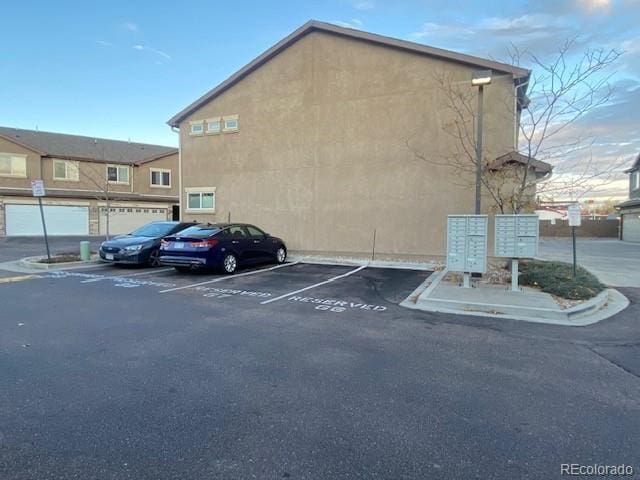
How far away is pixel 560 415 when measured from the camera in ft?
12.1

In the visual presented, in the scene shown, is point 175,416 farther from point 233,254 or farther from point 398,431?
point 233,254

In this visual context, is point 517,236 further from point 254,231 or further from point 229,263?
point 254,231

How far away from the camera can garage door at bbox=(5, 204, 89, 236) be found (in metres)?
28.6

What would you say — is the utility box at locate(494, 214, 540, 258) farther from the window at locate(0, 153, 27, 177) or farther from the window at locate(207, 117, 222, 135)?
the window at locate(0, 153, 27, 177)

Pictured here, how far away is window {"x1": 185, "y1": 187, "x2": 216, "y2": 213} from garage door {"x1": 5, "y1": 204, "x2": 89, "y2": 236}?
16.4 m

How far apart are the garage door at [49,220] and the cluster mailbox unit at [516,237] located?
102 feet

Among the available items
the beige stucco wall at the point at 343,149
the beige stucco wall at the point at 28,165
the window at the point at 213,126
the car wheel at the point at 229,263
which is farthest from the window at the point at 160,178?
the car wheel at the point at 229,263

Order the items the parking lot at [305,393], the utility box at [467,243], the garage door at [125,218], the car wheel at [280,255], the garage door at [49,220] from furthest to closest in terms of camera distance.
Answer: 1. the garage door at [125,218]
2. the garage door at [49,220]
3. the car wheel at [280,255]
4. the utility box at [467,243]
5. the parking lot at [305,393]

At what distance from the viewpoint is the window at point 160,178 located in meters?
36.2

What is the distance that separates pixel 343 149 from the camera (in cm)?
1609

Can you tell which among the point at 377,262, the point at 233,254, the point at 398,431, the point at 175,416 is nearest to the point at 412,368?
the point at 398,431

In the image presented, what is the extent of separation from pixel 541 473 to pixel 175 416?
2.88 m

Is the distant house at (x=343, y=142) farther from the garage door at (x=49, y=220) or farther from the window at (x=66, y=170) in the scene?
the window at (x=66, y=170)

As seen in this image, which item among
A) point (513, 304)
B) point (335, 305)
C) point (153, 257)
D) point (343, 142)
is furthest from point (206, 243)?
point (513, 304)
